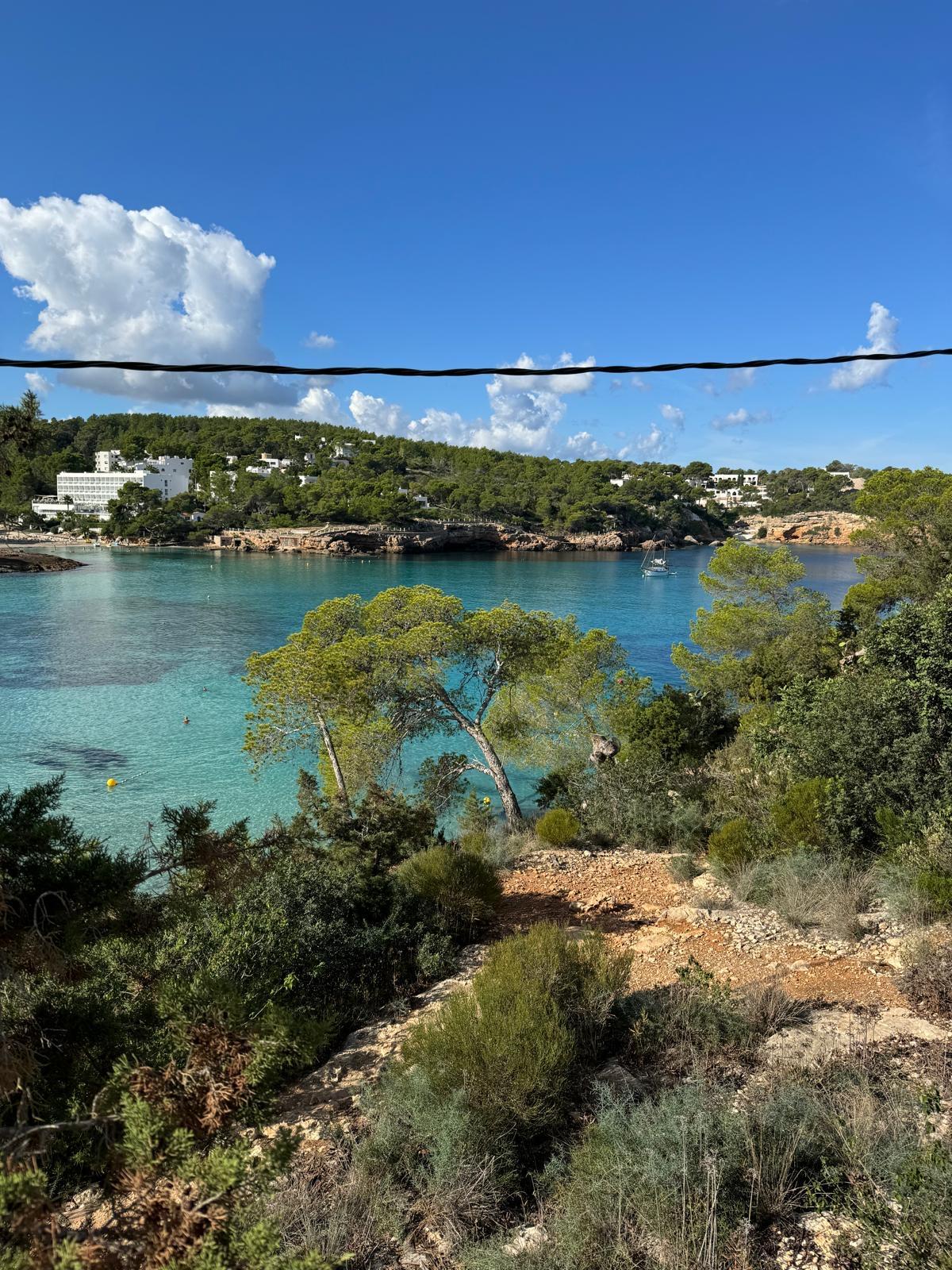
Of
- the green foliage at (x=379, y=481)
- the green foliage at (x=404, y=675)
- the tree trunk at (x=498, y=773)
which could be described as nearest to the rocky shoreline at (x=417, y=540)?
the green foliage at (x=379, y=481)

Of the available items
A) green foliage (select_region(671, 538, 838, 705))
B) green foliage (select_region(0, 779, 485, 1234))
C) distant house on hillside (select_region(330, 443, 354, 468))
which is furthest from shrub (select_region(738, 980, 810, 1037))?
distant house on hillside (select_region(330, 443, 354, 468))

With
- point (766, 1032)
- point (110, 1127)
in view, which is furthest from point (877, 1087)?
point (110, 1127)

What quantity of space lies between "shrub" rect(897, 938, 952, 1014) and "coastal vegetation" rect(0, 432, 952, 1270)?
0.03 m

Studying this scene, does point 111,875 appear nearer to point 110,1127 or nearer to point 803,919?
point 110,1127

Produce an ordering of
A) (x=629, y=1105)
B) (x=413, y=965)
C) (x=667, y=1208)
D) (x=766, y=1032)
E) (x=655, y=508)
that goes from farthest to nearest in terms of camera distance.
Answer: (x=655, y=508) < (x=413, y=965) < (x=766, y=1032) < (x=629, y=1105) < (x=667, y=1208)

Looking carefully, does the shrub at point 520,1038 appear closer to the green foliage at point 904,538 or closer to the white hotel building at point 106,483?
the green foliage at point 904,538

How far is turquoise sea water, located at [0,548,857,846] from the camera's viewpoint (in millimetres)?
18328

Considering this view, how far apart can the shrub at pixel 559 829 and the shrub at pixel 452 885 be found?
9.50 ft

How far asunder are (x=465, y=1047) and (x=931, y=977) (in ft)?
11.2

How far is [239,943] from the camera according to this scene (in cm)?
560

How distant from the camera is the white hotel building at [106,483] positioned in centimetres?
9250

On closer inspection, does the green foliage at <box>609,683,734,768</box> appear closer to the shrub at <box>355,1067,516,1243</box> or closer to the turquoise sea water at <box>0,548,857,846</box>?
the turquoise sea water at <box>0,548,857,846</box>

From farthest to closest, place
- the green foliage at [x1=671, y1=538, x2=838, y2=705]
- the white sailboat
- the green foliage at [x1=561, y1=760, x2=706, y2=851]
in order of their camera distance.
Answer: the white sailboat < the green foliage at [x1=671, y1=538, x2=838, y2=705] < the green foliage at [x1=561, y1=760, x2=706, y2=851]

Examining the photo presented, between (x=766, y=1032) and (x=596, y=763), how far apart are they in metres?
9.12
